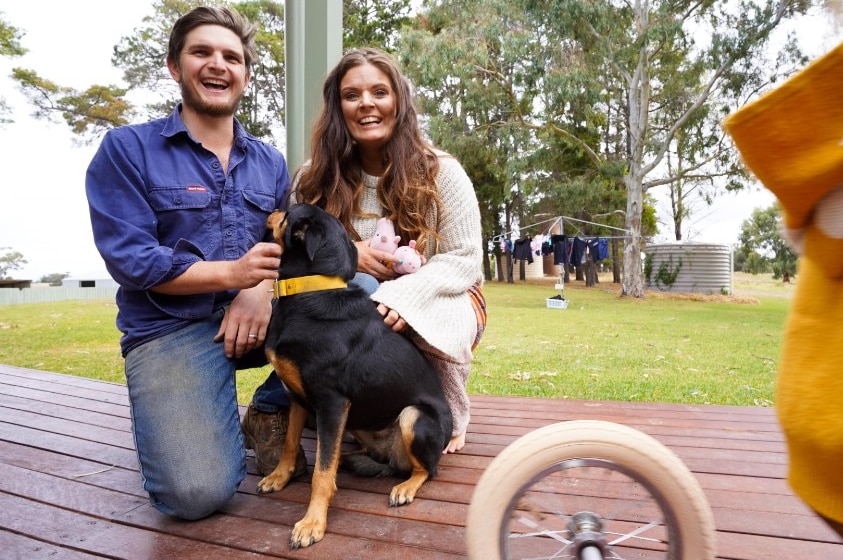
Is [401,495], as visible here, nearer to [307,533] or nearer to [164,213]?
[307,533]

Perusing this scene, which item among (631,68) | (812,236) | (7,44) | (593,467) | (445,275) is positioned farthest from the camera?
(631,68)

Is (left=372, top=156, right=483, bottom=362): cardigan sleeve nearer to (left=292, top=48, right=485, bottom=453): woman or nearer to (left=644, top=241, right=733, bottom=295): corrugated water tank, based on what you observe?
(left=292, top=48, right=485, bottom=453): woman

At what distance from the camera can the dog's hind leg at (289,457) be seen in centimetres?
184

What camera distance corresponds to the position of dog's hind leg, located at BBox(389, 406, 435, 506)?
1.73 meters

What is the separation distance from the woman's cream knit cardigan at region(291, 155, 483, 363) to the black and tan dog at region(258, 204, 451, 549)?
100 mm

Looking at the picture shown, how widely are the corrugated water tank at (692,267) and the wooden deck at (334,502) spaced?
45.3 feet

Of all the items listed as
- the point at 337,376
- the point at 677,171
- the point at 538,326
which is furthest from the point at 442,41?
the point at 337,376

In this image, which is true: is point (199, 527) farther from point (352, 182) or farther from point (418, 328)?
point (352, 182)

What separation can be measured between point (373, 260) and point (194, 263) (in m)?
0.63

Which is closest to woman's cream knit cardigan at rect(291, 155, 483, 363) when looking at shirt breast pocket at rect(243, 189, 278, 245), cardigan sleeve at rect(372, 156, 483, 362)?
cardigan sleeve at rect(372, 156, 483, 362)

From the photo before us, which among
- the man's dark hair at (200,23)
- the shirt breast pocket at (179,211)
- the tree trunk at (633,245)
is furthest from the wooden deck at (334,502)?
the tree trunk at (633,245)

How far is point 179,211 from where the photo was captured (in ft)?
6.40

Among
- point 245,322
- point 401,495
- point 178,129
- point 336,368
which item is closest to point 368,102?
point 178,129

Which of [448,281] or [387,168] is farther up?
[387,168]
